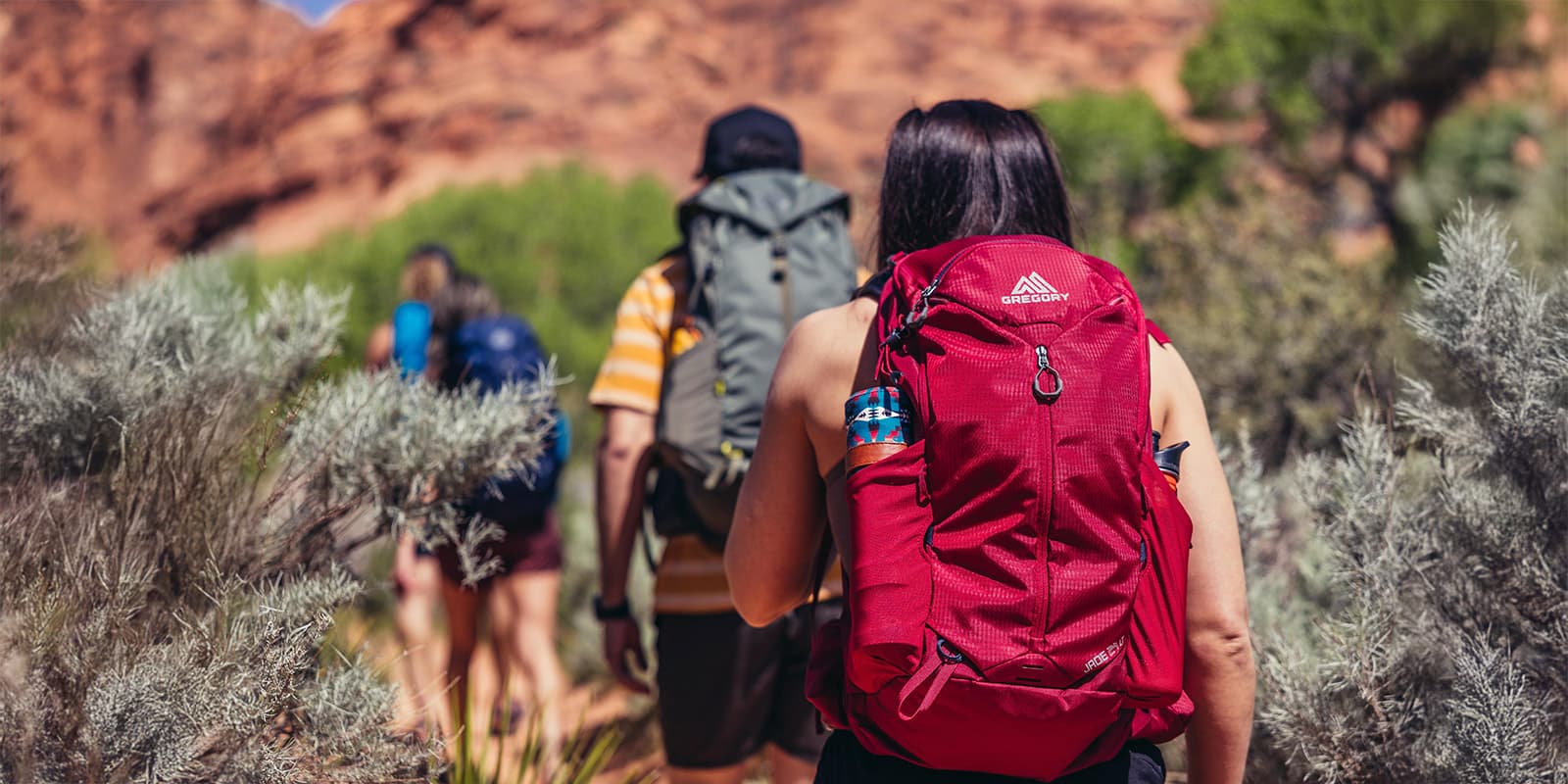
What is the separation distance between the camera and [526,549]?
4449 mm

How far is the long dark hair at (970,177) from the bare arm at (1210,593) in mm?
291

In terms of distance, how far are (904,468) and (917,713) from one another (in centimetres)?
30

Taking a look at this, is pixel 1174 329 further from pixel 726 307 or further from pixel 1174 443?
pixel 1174 443

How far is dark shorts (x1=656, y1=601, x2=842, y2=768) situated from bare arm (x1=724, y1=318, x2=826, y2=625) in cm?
83

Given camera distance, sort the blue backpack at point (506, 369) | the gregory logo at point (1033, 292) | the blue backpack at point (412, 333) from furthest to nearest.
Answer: the blue backpack at point (412, 333) < the blue backpack at point (506, 369) < the gregory logo at point (1033, 292)

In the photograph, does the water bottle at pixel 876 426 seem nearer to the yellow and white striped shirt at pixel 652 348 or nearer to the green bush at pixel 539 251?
the yellow and white striped shirt at pixel 652 348

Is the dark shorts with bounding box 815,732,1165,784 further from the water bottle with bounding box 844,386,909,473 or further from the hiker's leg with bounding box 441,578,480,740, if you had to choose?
the hiker's leg with bounding box 441,578,480,740

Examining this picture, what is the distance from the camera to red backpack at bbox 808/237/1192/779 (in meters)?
1.45

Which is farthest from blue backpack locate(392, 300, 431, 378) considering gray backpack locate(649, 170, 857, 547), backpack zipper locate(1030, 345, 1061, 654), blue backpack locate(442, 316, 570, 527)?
Result: backpack zipper locate(1030, 345, 1061, 654)

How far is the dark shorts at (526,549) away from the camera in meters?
4.34

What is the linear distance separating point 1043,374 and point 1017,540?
0.20 meters

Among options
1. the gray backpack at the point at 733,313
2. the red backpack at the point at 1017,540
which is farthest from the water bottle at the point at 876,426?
the gray backpack at the point at 733,313

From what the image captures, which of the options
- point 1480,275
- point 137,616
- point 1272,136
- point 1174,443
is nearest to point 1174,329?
point 1480,275

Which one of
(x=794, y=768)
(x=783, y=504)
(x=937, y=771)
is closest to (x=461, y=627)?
(x=794, y=768)
